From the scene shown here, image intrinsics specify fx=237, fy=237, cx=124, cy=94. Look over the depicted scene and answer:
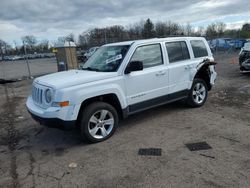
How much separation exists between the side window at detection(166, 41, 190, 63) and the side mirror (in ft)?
3.77

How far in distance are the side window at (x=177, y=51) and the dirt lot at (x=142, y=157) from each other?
138 centimetres

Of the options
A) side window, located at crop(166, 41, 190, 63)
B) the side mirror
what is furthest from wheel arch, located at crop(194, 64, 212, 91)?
the side mirror

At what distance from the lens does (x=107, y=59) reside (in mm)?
5062

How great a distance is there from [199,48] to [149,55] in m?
1.78

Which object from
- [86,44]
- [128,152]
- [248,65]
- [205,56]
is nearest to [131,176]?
[128,152]

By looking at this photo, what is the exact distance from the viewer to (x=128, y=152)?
4.06 meters

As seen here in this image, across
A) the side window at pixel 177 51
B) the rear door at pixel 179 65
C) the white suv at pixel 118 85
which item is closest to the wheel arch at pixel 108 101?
the white suv at pixel 118 85

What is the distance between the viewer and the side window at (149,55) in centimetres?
495

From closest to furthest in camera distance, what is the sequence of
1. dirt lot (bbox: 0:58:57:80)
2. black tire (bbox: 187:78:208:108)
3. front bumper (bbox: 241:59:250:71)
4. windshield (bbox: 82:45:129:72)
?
A: windshield (bbox: 82:45:129:72), black tire (bbox: 187:78:208:108), front bumper (bbox: 241:59:250:71), dirt lot (bbox: 0:58:57:80)

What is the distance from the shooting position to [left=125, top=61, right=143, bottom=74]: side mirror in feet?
15.0

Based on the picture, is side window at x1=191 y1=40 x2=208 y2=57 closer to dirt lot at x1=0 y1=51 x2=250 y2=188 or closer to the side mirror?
dirt lot at x1=0 y1=51 x2=250 y2=188

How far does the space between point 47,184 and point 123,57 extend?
8.87 feet

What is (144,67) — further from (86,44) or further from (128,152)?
(86,44)

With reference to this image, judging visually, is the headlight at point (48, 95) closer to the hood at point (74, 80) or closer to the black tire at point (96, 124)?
the hood at point (74, 80)
